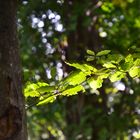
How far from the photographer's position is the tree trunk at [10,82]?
1.05 m

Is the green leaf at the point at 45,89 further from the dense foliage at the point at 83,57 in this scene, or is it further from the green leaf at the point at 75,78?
the dense foliage at the point at 83,57

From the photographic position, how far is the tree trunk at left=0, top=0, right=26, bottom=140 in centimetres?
105

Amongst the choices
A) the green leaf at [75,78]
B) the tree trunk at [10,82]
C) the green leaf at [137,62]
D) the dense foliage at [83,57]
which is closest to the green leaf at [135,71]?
the green leaf at [137,62]

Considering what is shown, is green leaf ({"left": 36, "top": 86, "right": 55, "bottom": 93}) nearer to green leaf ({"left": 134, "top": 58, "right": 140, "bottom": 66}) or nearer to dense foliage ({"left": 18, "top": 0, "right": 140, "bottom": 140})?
green leaf ({"left": 134, "top": 58, "right": 140, "bottom": 66})

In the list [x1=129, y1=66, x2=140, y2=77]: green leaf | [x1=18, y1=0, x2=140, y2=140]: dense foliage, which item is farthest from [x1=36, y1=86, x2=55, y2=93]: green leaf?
[x1=18, y1=0, x2=140, y2=140]: dense foliage

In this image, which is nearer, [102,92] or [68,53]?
[68,53]

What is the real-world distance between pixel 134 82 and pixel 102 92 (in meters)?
0.40

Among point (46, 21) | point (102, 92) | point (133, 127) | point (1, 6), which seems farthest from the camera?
point (102, 92)

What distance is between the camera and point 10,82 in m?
1.08

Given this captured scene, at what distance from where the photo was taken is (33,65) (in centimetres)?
337

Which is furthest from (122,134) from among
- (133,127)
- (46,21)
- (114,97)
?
(46,21)

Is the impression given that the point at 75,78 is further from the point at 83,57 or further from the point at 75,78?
the point at 83,57

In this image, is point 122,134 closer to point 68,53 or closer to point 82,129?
point 82,129

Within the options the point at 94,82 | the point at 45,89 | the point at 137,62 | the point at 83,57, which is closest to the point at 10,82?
the point at 45,89
